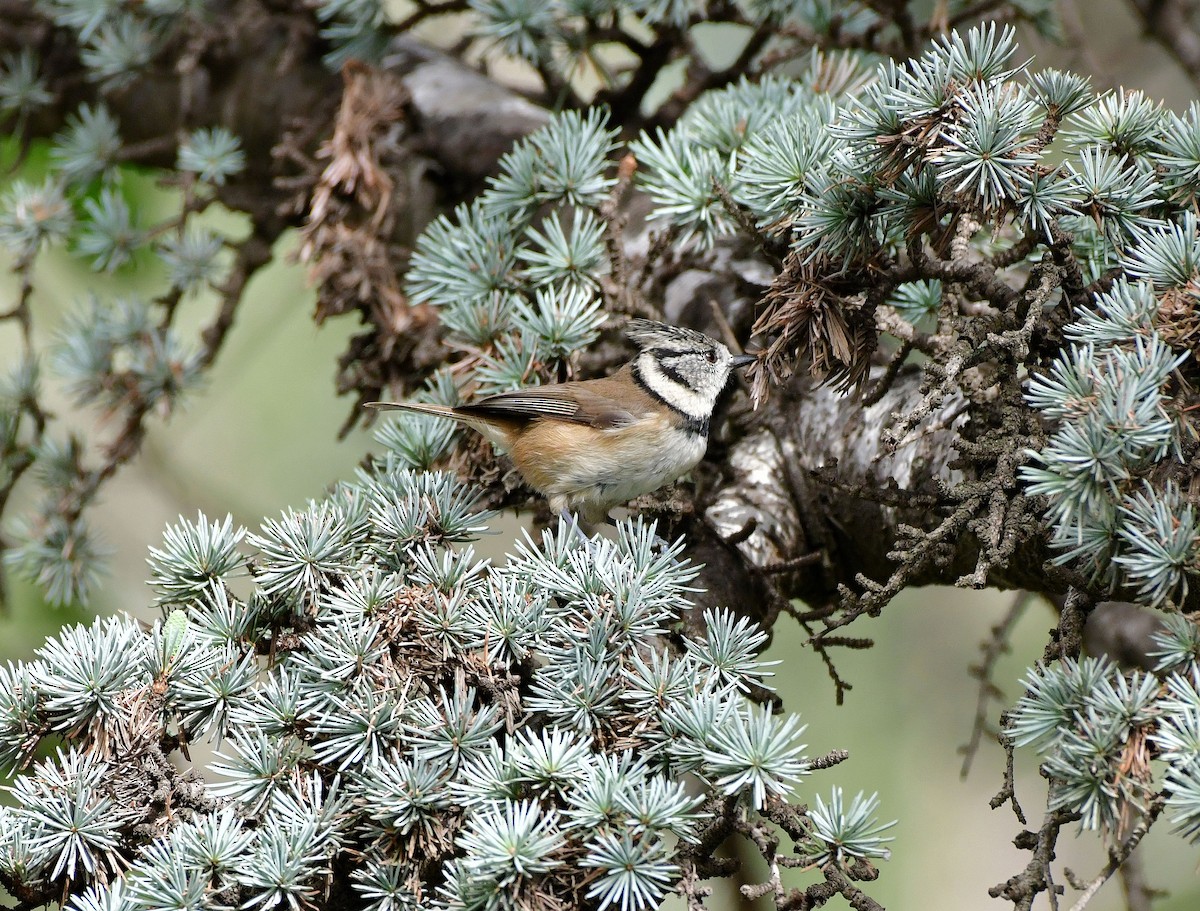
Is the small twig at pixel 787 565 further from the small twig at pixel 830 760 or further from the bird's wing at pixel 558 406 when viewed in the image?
the small twig at pixel 830 760

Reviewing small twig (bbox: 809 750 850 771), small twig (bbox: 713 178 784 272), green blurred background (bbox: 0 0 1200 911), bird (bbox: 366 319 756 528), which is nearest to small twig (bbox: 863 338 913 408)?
small twig (bbox: 713 178 784 272)

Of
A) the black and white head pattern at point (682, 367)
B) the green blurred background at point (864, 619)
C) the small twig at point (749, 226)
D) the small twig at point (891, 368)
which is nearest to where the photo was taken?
the small twig at point (891, 368)

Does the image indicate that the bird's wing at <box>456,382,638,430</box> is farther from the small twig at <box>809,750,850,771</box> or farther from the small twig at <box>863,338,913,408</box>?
the small twig at <box>809,750,850,771</box>

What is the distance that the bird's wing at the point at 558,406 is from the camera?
105 inches

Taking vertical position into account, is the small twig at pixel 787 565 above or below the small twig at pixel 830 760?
below

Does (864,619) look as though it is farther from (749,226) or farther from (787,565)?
(749,226)

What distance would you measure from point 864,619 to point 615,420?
342 centimetres

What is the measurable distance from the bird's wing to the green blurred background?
226cm

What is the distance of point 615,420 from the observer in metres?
3.02

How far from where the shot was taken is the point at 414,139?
3584mm

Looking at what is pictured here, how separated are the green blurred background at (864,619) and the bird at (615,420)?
224 centimetres

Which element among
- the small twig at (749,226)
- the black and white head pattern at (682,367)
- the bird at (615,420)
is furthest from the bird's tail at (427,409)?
the small twig at (749,226)

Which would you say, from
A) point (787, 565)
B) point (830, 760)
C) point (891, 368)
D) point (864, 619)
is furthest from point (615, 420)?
point (864, 619)

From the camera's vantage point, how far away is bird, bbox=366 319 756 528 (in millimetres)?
2723
